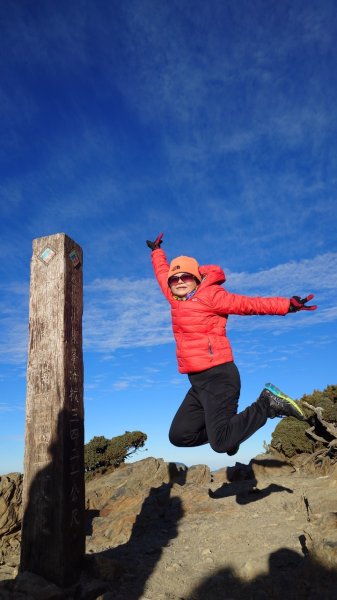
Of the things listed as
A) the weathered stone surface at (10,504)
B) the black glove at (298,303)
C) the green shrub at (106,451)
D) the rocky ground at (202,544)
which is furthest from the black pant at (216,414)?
the green shrub at (106,451)

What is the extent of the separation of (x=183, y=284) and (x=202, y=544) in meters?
3.98

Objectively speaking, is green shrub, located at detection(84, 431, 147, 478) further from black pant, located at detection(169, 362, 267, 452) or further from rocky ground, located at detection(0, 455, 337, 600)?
black pant, located at detection(169, 362, 267, 452)

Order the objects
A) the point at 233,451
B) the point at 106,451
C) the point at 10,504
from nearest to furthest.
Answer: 1. the point at 233,451
2. the point at 10,504
3. the point at 106,451

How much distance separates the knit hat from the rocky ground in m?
3.38

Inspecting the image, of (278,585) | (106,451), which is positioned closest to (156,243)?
(278,585)

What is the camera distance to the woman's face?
225 inches

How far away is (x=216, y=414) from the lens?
204 inches

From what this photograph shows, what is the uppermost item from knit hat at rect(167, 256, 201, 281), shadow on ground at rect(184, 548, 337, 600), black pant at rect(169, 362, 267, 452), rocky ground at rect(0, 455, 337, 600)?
knit hat at rect(167, 256, 201, 281)

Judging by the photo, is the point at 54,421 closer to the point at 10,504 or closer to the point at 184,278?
the point at 184,278

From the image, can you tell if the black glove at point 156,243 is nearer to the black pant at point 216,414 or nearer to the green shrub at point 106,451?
the black pant at point 216,414

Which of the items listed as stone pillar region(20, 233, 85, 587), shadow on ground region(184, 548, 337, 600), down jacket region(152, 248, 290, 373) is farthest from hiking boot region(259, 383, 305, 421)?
stone pillar region(20, 233, 85, 587)

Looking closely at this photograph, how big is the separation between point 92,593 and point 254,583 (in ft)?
5.66

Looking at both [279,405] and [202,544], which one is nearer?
[279,405]

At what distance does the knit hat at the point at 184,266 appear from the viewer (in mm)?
5719
